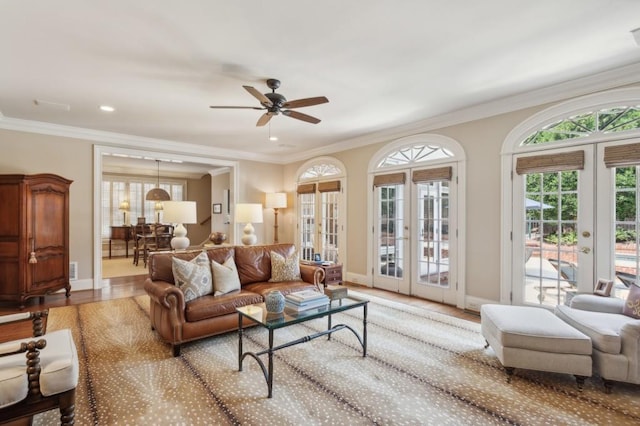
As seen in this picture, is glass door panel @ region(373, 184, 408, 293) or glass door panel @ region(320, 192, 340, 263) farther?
glass door panel @ region(320, 192, 340, 263)

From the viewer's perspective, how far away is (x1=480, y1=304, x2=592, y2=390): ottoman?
233cm

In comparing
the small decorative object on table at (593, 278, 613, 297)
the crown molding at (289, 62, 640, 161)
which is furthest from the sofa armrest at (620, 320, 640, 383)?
the crown molding at (289, 62, 640, 161)

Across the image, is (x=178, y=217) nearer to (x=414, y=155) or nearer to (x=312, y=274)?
(x=312, y=274)

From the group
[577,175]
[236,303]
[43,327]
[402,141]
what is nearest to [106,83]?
[43,327]

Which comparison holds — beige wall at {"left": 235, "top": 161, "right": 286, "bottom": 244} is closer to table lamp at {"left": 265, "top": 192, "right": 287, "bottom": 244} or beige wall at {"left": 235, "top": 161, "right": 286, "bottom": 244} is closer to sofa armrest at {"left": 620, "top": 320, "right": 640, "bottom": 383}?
table lamp at {"left": 265, "top": 192, "right": 287, "bottom": 244}

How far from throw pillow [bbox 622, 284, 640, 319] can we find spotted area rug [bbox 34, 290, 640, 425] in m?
0.56

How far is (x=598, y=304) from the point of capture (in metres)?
2.85

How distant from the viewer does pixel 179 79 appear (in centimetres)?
329

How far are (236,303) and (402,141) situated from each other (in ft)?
11.5

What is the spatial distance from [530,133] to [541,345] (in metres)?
2.48

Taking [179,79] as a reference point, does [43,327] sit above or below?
below

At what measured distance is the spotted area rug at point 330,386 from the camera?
2033mm

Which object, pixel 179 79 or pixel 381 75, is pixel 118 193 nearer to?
pixel 179 79

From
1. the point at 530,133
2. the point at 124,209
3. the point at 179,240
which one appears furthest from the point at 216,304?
the point at 124,209
